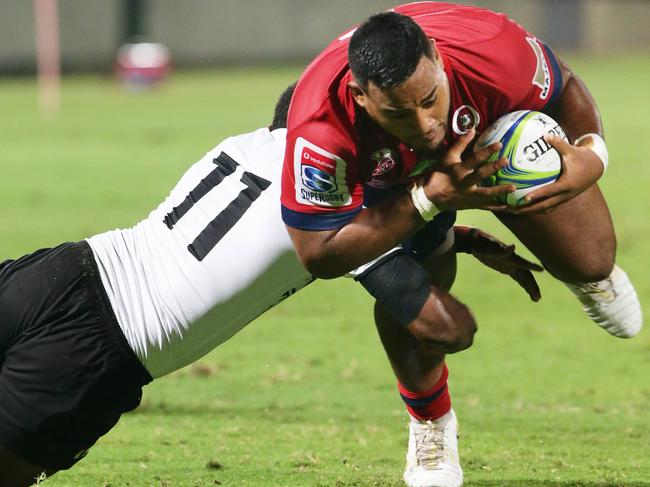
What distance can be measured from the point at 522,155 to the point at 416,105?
69 centimetres

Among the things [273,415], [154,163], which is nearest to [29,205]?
[154,163]

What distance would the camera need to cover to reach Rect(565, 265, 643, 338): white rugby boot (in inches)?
219

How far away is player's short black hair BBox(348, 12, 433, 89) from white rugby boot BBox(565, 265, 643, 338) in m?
1.66

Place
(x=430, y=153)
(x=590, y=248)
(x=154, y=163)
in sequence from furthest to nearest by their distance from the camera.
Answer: (x=154, y=163)
(x=590, y=248)
(x=430, y=153)

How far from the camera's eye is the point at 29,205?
48.7ft

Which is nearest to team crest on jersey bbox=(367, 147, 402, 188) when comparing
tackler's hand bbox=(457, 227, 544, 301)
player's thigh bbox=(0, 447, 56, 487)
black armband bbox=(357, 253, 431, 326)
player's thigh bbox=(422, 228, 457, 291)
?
black armband bbox=(357, 253, 431, 326)

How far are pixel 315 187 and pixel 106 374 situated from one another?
1.10 metres

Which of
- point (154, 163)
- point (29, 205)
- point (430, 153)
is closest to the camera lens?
point (430, 153)

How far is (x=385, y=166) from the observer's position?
4805 millimetres

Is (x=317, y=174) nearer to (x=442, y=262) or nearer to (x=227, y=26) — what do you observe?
(x=442, y=262)

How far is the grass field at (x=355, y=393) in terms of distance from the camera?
5.84 meters

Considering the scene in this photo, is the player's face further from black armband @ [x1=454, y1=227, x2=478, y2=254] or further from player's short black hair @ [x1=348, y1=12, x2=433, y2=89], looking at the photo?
black armband @ [x1=454, y1=227, x2=478, y2=254]

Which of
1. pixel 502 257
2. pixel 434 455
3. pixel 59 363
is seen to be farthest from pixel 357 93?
pixel 434 455

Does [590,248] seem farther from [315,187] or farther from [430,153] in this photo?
[315,187]
